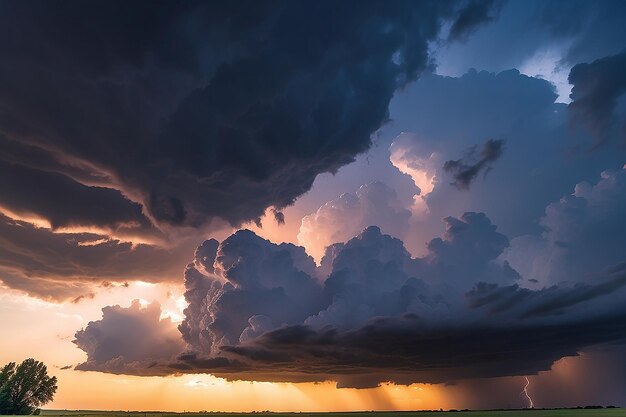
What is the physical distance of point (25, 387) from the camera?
166 meters

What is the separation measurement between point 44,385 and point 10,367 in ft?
48.3

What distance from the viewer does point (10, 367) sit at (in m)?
166

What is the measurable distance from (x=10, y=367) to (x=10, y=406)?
1465 cm

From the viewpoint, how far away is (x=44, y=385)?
170375mm

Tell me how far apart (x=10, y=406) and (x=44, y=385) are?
41.1 ft

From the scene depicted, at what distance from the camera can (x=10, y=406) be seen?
527 feet

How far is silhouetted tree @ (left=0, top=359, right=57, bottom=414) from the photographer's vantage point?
16138cm

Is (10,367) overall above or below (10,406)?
above

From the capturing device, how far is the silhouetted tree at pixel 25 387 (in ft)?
Answer: 529
